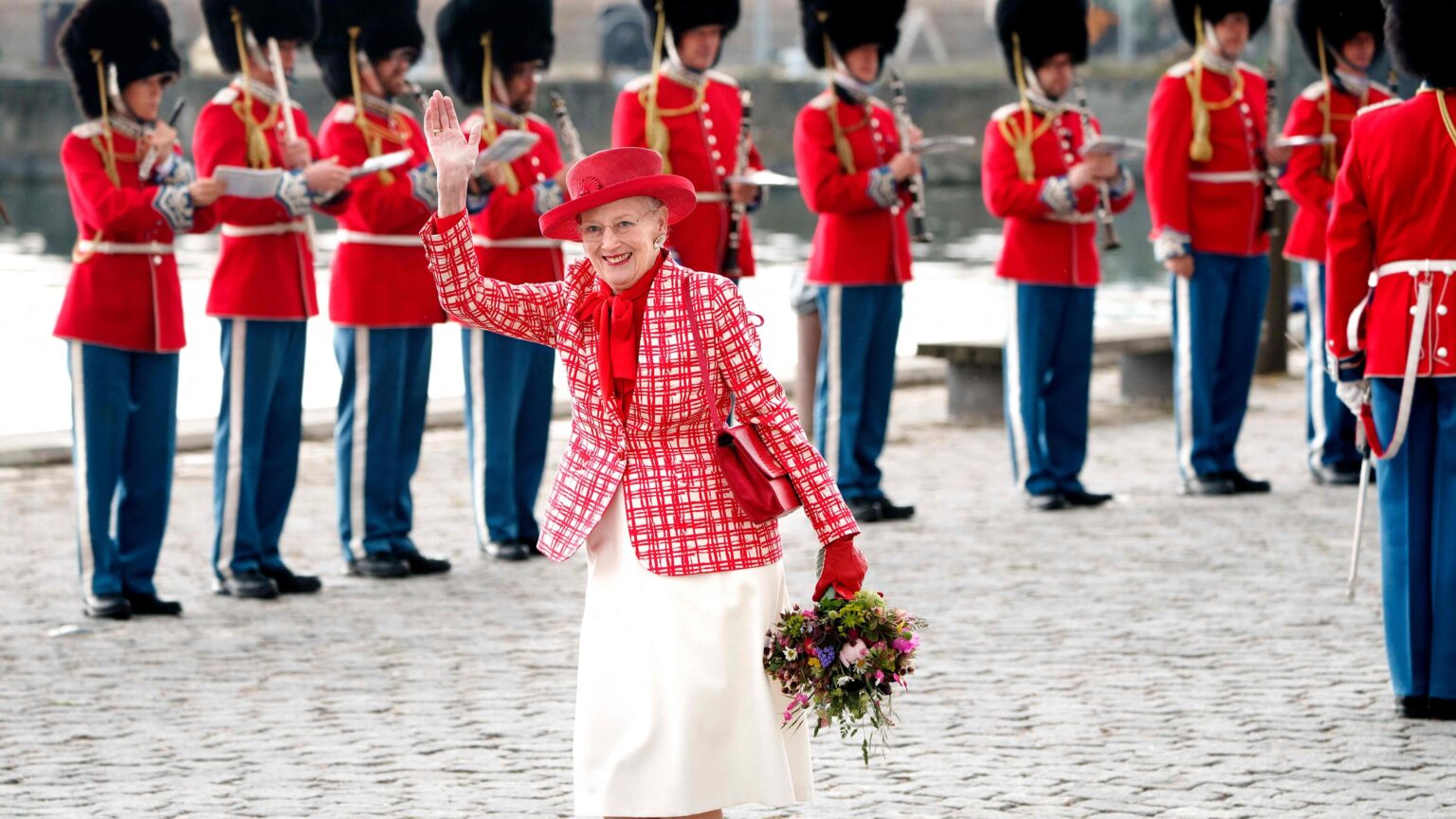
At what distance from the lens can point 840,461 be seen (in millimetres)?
9328

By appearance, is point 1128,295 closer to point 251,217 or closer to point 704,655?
point 251,217

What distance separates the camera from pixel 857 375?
30.6ft

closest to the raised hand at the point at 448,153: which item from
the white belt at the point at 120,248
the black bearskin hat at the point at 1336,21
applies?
the white belt at the point at 120,248

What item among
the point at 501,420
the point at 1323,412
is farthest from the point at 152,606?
the point at 1323,412

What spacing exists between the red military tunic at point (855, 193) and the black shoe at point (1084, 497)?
1056mm

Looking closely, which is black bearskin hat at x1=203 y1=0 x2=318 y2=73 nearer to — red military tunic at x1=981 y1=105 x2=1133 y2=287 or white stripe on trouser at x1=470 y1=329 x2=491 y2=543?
white stripe on trouser at x1=470 y1=329 x2=491 y2=543

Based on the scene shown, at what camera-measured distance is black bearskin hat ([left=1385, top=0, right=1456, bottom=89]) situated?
18.9ft

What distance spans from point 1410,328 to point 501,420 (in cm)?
370

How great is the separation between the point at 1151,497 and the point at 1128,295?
1082cm

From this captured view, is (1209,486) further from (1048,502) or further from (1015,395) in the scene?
(1015,395)

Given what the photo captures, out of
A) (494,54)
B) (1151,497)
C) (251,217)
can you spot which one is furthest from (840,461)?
(251,217)

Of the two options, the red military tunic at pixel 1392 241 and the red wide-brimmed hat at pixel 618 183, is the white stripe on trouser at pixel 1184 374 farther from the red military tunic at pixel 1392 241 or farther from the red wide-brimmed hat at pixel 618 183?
the red wide-brimmed hat at pixel 618 183

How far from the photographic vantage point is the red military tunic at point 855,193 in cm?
907

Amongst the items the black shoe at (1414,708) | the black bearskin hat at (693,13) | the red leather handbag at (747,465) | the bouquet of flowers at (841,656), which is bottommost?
the black shoe at (1414,708)
